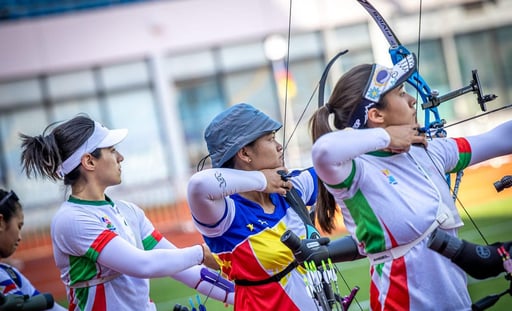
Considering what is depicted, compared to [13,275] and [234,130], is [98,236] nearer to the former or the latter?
[234,130]

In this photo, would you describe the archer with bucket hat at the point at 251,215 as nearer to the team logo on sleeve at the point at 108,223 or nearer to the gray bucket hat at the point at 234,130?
the gray bucket hat at the point at 234,130

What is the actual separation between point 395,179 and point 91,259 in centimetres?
155

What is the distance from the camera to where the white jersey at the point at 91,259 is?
4.11m

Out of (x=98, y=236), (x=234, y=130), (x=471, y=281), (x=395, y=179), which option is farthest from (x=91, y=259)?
(x=471, y=281)

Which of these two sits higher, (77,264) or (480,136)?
(480,136)

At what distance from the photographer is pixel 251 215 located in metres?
3.99

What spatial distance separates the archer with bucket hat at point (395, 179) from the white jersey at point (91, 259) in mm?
1253

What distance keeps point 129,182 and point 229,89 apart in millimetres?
3771

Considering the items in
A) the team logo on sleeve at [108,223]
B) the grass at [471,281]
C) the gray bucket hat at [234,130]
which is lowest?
the grass at [471,281]

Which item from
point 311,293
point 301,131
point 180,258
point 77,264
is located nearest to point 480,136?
point 311,293

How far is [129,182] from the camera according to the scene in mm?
23078

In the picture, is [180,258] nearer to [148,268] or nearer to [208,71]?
[148,268]

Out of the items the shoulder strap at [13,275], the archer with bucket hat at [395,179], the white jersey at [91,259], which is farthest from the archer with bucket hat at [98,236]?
the archer with bucket hat at [395,179]

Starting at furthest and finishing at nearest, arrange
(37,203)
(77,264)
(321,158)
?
(37,203) → (77,264) → (321,158)
